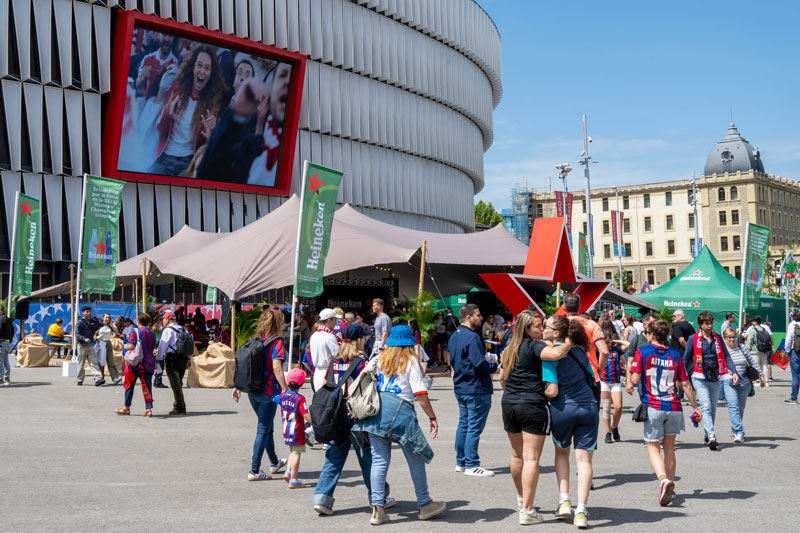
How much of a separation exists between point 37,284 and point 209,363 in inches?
779

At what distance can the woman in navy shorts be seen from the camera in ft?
21.6

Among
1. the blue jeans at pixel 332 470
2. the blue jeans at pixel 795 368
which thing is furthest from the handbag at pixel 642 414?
the blue jeans at pixel 795 368

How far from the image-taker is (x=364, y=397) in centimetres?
667

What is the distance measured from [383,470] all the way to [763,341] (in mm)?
15368

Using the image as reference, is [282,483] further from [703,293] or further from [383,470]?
[703,293]

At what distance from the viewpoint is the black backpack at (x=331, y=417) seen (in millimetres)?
6715

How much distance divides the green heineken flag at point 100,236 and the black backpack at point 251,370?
13.9 m

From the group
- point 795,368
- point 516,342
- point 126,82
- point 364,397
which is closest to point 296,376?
point 364,397

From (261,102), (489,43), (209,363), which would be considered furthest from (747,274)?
(489,43)

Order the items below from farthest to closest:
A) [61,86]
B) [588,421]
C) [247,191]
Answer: [247,191], [61,86], [588,421]

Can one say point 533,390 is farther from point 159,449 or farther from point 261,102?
point 261,102

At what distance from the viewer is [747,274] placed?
825 inches

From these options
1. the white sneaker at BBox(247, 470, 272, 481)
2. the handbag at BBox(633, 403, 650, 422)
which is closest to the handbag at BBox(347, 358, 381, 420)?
the white sneaker at BBox(247, 470, 272, 481)

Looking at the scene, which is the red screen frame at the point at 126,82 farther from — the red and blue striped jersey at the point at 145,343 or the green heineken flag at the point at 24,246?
the red and blue striped jersey at the point at 145,343
